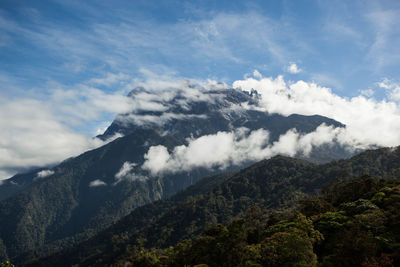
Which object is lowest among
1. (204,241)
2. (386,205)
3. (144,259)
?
(144,259)

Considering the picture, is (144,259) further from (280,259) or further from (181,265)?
(280,259)

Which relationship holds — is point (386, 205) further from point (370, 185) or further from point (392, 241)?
point (370, 185)

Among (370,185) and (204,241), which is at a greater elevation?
(370,185)

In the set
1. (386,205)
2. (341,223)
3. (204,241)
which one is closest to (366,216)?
(341,223)

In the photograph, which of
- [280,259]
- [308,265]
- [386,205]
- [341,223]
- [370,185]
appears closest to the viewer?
[308,265]

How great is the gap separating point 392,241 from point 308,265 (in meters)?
13.2

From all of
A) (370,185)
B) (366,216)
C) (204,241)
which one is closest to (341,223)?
(366,216)

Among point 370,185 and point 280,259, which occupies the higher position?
point 370,185

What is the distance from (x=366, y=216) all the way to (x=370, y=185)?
1425 inches

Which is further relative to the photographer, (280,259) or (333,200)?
(333,200)

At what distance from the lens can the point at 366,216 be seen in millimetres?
49219

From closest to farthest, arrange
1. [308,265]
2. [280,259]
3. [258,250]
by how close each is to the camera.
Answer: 1. [308,265]
2. [280,259]
3. [258,250]

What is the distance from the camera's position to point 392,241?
4128cm

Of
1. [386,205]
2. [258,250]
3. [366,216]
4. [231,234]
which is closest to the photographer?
[258,250]
